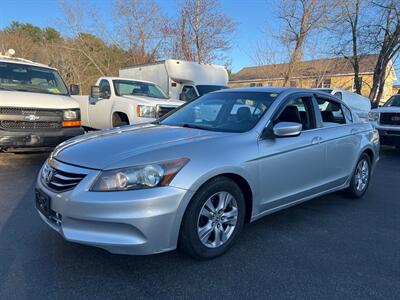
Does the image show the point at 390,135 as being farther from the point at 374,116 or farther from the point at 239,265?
the point at 239,265

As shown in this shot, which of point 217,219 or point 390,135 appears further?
point 390,135

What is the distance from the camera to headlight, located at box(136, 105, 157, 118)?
8.09 meters

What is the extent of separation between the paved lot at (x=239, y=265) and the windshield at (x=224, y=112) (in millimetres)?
1197

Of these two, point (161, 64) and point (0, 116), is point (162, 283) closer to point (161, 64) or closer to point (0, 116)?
point (0, 116)

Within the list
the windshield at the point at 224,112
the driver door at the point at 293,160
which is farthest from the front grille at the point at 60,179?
the driver door at the point at 293,160

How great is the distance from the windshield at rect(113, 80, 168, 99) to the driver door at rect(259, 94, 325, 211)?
5.78 meters

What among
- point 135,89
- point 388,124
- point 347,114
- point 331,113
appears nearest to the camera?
point 331,113

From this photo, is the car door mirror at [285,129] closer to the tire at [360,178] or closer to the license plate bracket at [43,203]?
the tire at [360,178]

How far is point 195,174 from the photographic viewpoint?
A: 9.50 feet

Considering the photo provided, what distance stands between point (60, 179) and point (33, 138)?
3.88 metres

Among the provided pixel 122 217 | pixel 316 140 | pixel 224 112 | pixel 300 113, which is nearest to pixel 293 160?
pixel 316 140

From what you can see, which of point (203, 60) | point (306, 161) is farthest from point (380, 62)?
point (306, 161)

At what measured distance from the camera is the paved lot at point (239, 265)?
2.72 meters

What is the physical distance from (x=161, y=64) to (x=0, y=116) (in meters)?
7.63
